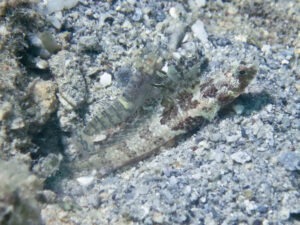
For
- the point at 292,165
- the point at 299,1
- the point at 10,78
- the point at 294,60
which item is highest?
the point at 10,78

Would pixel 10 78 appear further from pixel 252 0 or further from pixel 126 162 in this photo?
pixel 252 0

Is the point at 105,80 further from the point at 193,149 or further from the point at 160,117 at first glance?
the point at 193,149

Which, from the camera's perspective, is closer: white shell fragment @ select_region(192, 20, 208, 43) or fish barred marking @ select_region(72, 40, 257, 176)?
fish barred marking @ select_region(72, 40, 257, 176)

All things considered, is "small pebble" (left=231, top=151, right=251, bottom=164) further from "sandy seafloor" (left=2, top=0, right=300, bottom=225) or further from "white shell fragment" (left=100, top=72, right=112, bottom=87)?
"white shell fragment" (left=100, top=72, right=112, bottom=87)

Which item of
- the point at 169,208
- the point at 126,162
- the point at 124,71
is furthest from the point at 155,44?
the point at 169,208

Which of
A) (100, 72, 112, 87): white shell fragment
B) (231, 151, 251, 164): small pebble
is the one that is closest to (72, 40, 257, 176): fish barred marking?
(100, 72, 112, 87): white shell fragment

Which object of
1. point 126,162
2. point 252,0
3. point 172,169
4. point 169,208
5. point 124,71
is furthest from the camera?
point 252,0

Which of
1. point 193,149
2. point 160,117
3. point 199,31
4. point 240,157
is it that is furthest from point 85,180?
point 199,31
